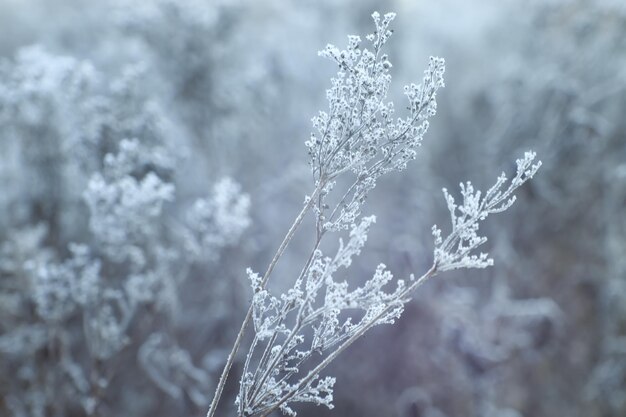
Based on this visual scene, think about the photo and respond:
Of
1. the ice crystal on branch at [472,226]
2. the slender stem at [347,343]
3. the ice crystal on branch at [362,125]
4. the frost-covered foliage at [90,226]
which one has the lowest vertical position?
the slender stem at [347,343]

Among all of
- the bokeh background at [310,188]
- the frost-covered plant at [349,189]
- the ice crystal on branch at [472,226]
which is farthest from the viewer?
the bokeh background at [310,188]

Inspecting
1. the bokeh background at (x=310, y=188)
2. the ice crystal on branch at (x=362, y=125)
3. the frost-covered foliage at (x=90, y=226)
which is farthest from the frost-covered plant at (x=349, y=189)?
the bokeh background at (x=310, y=188)

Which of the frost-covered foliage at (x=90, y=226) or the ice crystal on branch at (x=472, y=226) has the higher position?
the frost-covered foliage at (x=90, y=226)

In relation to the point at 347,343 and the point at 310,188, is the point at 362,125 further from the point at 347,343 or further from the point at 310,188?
the point at 310,188

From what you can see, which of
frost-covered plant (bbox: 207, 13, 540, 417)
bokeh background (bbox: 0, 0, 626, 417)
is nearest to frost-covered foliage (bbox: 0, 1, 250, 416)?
bokeh background (bbox: 0, 0, 626, 417)

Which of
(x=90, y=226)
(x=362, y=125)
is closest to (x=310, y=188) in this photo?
(x=90, y=226)

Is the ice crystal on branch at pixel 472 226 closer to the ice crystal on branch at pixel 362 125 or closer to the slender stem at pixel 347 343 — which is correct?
the slender stem at pixel 347 343

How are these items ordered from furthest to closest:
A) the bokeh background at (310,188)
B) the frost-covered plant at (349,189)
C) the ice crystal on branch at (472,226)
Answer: the bokeh background at (310,188) → the frost-covered plant at (349,189) → the ice crystal on branch at (472,226)

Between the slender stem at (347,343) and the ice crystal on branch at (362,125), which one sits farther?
the ice crystal on branch at (362,125)

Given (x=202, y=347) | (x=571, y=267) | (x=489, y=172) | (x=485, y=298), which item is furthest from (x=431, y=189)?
(x=202, y=347)

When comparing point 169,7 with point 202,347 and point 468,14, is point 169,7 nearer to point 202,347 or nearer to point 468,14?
point 202,347
